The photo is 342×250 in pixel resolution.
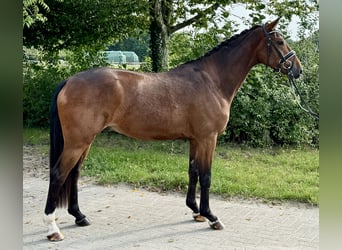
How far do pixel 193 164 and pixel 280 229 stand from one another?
3.56ft

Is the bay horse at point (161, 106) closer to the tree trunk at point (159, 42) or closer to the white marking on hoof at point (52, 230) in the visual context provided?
the white marking on hoof at point (52, 230)

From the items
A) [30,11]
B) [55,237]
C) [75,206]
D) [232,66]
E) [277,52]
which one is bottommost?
[55,237]

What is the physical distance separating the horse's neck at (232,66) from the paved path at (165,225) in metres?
1.34

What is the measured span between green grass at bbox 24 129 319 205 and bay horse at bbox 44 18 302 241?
4.08 ft

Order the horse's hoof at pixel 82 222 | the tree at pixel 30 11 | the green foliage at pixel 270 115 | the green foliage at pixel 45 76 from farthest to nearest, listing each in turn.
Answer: the green foliage at pixel 45 76 < the green foliage at pixel 270 115 < the horse's hoof at pixel 82 222 < the tree at pixel 30 11

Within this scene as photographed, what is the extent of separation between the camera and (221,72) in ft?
13.3

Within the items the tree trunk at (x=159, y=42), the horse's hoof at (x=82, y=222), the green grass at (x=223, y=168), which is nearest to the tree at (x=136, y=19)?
the tree trunk at (x=159, y=42)

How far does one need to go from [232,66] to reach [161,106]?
2.89 feet

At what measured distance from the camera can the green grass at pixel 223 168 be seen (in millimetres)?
5078

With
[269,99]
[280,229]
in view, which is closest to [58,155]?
[280,229]

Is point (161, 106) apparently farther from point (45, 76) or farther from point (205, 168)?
point (45, 76)

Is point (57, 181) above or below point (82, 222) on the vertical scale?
above

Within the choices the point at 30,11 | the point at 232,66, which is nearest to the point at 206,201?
the point at 232,66

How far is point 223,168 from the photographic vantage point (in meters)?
6.10
